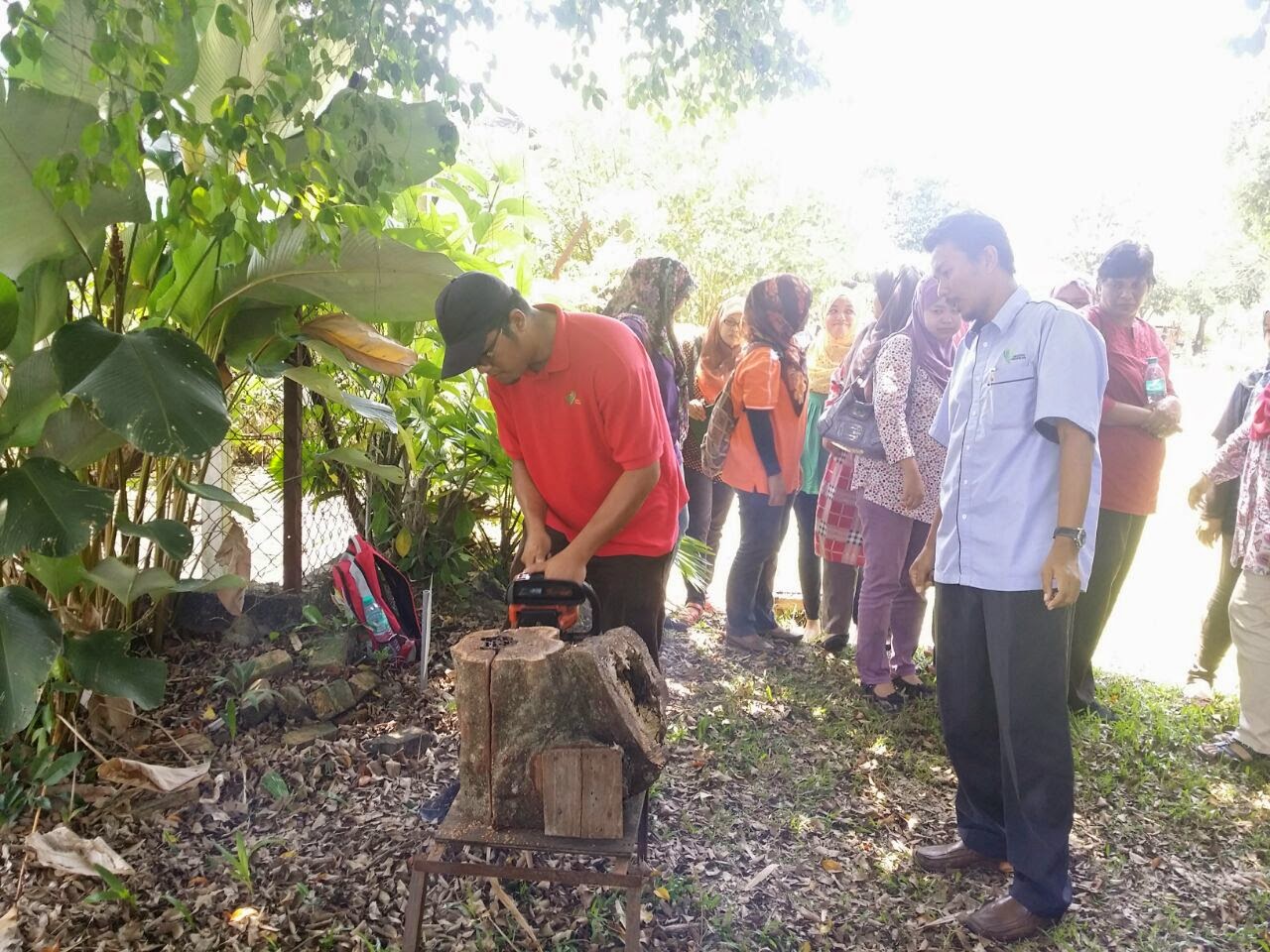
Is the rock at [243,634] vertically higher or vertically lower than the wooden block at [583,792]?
lower

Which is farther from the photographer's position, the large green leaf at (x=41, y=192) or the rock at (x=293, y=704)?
the rock at (x=293, y=704)

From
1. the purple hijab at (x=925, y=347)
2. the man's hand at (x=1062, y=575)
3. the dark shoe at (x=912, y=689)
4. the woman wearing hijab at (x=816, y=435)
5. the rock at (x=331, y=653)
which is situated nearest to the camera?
the man's hand at (x=1062, y=575)

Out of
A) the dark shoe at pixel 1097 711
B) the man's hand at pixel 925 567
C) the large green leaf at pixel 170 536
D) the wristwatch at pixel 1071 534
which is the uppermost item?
the wristwatch at pixel 1071 534

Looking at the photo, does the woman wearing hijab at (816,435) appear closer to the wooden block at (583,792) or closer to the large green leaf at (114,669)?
the wooden block at (583,792)

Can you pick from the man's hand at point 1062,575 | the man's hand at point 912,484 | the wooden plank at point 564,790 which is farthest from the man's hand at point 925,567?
the wooden plank at point 564,790

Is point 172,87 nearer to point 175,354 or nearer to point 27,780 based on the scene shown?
point 175,354

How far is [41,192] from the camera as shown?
211cm

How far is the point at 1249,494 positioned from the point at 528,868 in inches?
122

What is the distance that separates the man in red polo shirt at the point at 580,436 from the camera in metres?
2.19

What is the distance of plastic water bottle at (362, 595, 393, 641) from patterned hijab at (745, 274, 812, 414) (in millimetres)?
2126

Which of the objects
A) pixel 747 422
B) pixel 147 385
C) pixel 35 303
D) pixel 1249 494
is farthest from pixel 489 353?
pixel 1249 494

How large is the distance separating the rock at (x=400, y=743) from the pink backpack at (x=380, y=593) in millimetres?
554

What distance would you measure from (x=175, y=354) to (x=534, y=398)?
0.90m

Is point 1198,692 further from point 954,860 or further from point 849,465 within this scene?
point 954,860
